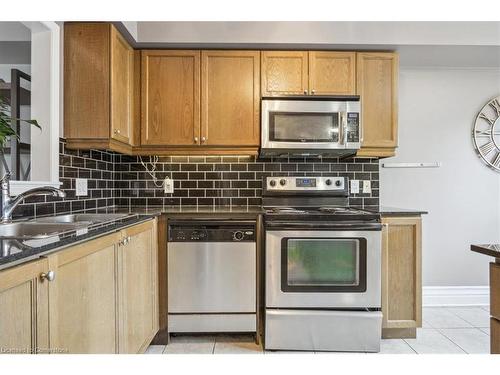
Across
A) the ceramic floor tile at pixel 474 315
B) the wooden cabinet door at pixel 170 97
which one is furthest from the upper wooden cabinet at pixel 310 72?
the ceramic floor tile at pixel 474 315

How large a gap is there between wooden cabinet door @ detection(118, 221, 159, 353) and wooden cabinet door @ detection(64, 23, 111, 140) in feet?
2.42

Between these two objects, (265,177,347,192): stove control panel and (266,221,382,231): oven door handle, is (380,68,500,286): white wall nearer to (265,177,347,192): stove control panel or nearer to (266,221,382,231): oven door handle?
(265,177,347,192): stove control panel

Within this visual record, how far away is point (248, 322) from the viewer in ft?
7.13

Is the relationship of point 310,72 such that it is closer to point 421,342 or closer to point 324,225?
point 324,225

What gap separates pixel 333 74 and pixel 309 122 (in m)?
0.43

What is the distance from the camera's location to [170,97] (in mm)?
2451

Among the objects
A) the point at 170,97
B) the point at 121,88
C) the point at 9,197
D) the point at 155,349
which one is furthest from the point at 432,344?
the point at 121,88

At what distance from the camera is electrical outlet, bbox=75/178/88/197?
7.12 feet

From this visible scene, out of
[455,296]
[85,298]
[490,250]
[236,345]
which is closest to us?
[490,250]

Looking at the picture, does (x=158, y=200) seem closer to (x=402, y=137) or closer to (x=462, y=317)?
(x=402, y=137)

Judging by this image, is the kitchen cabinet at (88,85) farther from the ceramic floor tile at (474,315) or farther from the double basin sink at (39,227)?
the ceramic floor tile at (474,315)

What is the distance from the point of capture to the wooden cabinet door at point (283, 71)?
8.05 feet

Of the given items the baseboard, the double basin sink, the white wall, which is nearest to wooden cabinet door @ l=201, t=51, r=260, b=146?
the double basin sink

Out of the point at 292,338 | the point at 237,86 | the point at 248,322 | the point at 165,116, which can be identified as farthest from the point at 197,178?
the point at 292,338
